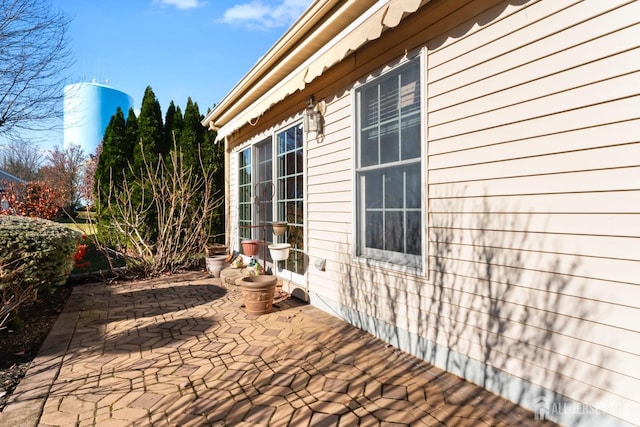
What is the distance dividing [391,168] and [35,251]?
4017mm

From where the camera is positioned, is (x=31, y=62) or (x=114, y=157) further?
(x=114, y=157)

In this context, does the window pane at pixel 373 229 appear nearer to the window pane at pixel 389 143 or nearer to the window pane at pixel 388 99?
the window pane at pixel 389 143

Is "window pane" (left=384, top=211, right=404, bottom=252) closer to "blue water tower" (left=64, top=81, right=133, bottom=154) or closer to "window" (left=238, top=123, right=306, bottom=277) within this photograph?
"window" (left=238, top=123, right=306, bottom=277)

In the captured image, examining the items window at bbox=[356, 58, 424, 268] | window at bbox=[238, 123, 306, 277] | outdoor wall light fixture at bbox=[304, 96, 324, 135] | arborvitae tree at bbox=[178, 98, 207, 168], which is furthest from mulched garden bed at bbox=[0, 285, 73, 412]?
arborvitae tree at bbox=[178, 98, 207, 168]

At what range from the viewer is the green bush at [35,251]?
12.0 feet

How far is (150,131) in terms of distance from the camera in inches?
360

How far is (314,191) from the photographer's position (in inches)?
186

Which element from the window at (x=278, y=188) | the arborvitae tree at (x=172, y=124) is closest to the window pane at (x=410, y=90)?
the window at (x=278, y=188)

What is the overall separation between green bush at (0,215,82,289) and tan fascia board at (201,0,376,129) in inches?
140

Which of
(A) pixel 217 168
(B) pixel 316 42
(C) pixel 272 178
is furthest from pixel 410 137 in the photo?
(A) pixel 217 168

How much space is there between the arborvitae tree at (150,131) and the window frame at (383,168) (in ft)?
23.0

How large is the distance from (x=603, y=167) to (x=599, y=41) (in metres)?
0.69

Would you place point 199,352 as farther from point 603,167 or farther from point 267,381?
point 603,167

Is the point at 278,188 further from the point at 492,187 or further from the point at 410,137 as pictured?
the point at 492,187
